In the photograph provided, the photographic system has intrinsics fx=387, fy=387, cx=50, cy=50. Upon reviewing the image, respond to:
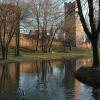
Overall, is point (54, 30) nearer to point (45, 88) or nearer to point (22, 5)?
point (22, 5)

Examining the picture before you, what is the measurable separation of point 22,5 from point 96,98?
44059 mm

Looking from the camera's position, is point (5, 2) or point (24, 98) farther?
point (5, 2)

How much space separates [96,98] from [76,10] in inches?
566

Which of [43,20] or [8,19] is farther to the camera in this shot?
[43,20]

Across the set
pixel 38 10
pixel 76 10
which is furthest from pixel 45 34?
pixel 76 10

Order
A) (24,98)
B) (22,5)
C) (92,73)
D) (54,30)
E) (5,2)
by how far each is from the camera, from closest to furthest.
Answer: (24,98) < (92,73) < (5,2) < (22,5) < (54,30)

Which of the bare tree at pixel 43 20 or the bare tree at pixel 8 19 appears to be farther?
the bare tree at pixel 43 20

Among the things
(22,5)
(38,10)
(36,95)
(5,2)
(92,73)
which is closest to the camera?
(36,95)

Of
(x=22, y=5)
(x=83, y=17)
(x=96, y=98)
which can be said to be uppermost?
(x=22, y=5)

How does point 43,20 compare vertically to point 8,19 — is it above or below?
above

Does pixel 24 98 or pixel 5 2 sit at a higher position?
pixel 5 2

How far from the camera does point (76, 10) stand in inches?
1342

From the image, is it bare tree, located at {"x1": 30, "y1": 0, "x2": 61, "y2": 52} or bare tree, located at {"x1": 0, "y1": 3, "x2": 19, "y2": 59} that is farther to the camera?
bare tree, located at {"x1": 30, "y1": 0, "x2": 61, "y2": 52}

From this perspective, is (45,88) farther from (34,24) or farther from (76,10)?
(34,24)
